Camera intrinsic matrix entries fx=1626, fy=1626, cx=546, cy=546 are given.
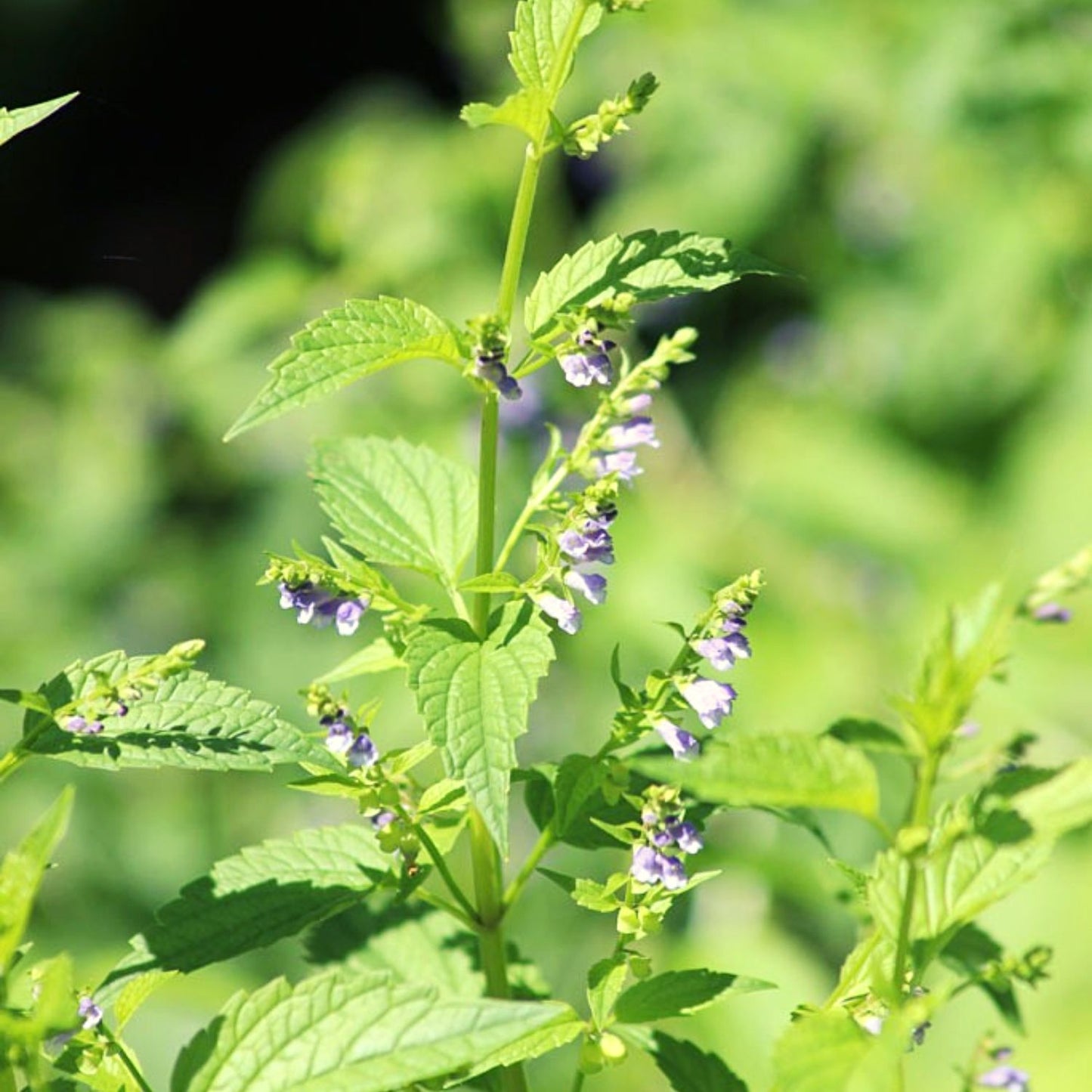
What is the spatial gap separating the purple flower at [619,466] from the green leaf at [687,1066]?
499mm

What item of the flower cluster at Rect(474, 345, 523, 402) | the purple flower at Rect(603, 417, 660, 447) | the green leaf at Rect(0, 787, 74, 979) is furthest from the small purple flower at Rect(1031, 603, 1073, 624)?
the green leaf at Rect(0, 787, 74, 979)

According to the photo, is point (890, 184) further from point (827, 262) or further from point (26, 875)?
point (26, 875)

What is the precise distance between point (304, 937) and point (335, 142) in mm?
4969

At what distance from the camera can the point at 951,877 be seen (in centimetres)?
134

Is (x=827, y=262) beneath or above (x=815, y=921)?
above

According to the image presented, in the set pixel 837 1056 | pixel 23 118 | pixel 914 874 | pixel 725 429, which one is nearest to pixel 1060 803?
pixel 914 874

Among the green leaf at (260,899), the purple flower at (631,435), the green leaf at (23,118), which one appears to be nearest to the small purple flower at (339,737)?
the green leaf at (260,899)

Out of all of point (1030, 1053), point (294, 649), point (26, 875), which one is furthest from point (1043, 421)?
point (26, 875)

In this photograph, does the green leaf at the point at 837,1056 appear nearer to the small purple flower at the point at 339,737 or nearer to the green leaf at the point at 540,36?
the small purple flower at the point at 339,737

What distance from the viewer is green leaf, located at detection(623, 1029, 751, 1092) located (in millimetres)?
1406

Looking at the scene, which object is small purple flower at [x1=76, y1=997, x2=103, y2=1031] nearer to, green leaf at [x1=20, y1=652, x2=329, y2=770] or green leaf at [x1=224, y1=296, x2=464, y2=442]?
green leaf at [x1=20, y1=652, x2=329, y2=770]

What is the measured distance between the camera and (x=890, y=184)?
5.71 m

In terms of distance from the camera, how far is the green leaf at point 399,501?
5.15ft

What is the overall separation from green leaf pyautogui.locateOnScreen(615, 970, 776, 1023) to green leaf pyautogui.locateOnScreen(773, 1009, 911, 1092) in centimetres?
19
